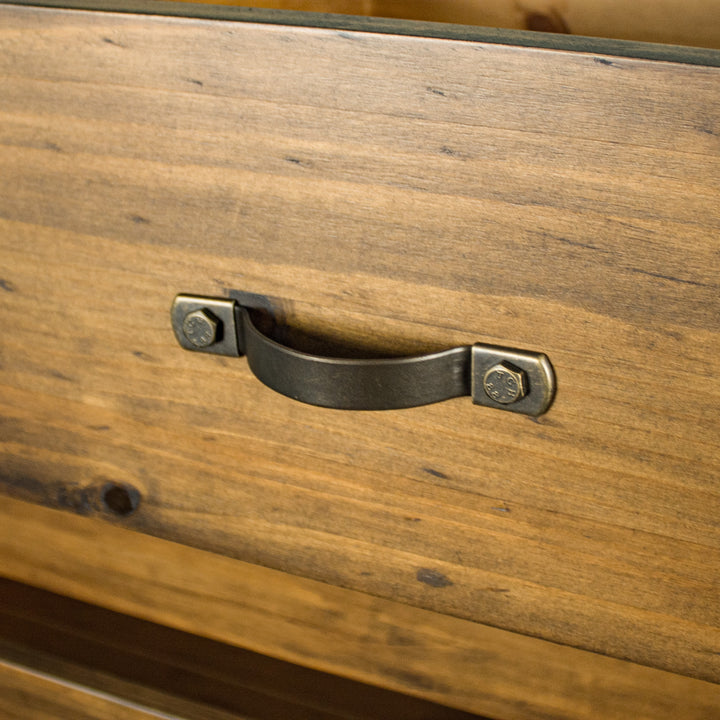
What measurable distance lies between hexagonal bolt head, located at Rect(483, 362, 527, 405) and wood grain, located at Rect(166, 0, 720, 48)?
11 cm

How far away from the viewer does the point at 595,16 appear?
261 mm

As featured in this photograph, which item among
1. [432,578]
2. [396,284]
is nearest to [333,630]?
[432,578]

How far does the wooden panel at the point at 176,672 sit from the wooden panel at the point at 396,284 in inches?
2.2

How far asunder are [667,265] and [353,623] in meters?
0.22

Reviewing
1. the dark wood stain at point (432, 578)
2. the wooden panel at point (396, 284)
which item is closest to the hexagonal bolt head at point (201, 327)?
the wooden panel at point (396, 284)

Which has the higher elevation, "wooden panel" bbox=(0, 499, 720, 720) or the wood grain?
the wood grain

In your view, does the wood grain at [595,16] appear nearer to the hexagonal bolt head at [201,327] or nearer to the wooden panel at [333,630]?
the hexagonal bolt head at [201,327]

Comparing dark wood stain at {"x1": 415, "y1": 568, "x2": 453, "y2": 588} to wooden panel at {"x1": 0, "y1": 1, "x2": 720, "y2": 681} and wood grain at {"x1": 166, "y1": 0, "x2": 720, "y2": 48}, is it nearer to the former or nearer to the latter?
wooden panel at {"x1": 0, "y1": 1, "x2": 720, "y2": 681}

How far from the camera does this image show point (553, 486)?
281mm

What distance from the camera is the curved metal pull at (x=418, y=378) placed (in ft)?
0.87

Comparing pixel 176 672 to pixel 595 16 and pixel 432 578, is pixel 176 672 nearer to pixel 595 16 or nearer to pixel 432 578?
pixel 432 578

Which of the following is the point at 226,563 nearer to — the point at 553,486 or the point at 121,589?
the point at 121,589

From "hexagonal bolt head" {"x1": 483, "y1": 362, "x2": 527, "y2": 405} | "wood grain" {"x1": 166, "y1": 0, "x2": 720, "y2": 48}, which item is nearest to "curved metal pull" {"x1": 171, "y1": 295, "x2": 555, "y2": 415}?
"hexagonal bolt head" {"x1": 483, "y1": 362, "x2": 527, "y2": 405}

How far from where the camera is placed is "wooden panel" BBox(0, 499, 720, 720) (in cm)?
32
